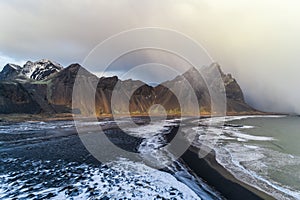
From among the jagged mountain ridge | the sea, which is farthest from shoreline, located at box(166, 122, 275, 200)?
the jagged mountain ridge

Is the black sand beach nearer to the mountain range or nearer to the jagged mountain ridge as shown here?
the mountain range

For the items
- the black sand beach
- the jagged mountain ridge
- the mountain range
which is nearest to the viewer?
the black sand beach

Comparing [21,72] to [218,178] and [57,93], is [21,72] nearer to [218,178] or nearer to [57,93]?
[57,93]

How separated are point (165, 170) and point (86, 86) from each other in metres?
134

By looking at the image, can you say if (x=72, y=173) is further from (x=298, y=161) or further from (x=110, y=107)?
(x=110, y=107)

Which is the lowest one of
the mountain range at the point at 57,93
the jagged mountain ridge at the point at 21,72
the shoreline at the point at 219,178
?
the shoreline at the point at 219,178

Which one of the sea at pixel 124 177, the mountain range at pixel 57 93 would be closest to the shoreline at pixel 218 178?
the sea at pixel 124 177

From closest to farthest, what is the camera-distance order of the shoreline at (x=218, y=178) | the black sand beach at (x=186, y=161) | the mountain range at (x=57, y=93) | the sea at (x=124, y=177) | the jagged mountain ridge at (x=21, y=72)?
the sea at (x=124, y=177) → the shoreline at (x=218, y=178) → the black sand beach at (x=186, y=161) → the mountain range at (x=57, y=93) → the jagged mountain ridge at (x=21, y=72)

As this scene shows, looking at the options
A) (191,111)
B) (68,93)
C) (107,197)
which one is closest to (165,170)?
(107,197)

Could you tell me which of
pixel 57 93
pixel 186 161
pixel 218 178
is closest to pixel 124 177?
pixel 218 178

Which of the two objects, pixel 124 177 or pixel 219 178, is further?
pixel 219 178

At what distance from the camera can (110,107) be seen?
149 metres

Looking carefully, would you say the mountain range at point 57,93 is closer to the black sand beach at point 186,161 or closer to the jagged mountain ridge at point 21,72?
the jagged mountain ridge at point 21,72

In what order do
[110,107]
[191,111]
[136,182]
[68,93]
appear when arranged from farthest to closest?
1. [191,111]
2. [110,107]
3. [68,93]
4. [136,182]
